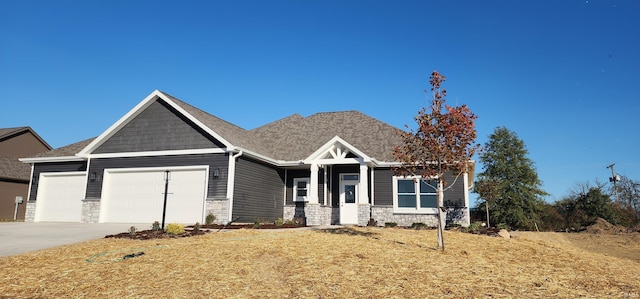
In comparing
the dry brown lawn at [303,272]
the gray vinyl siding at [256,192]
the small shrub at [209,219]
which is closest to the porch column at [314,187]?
the gray vinyl siding at [256,192]

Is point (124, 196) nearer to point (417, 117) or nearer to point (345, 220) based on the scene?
point (345, 220)

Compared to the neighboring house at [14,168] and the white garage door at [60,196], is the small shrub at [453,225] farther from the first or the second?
the neighboring house at [14,168]

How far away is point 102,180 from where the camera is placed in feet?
61.9

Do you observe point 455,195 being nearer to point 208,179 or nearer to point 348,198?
point 348,198

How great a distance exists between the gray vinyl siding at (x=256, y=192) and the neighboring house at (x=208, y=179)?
0.05m

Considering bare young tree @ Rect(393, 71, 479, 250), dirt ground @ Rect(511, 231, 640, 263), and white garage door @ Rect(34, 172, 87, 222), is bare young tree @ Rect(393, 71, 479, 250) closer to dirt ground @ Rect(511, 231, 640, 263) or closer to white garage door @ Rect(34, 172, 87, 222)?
dirt ground @ Rect(511, 231, 640, 263)

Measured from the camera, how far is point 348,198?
19.5 metres

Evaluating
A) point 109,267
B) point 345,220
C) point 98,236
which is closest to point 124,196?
point 98,236

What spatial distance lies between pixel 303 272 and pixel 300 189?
13664 millimetres

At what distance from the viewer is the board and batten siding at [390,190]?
1831 centimetres

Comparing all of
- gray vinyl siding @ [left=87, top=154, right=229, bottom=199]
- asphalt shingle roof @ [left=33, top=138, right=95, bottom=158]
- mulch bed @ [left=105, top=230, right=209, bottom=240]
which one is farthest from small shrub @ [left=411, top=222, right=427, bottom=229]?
asphalt shingle roof @ [left=33, top=138, right=95, bottom=158]

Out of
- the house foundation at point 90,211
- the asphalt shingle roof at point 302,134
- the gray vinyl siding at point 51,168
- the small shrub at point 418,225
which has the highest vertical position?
the asphalt shingle roof at point 302,134

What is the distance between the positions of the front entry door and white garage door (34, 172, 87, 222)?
12852 millimetres

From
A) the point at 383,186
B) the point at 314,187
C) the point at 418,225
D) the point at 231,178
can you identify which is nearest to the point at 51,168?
the point at 231,178
